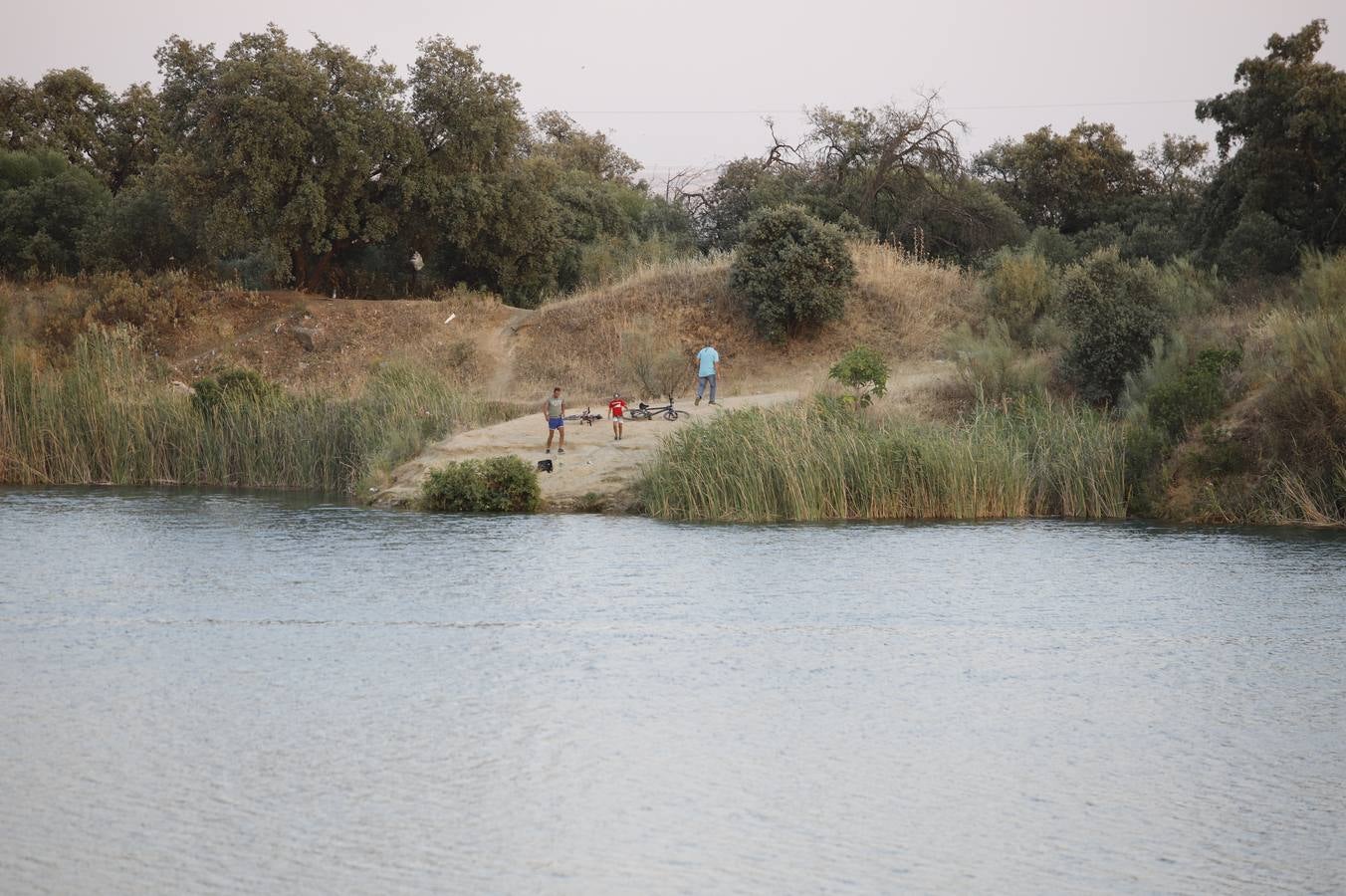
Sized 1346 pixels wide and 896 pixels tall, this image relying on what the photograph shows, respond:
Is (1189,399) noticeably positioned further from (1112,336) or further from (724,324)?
(724,324)

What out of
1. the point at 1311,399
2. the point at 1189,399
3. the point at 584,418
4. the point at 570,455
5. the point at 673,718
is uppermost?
the point at 584,418

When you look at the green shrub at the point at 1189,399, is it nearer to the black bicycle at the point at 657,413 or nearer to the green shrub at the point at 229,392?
the black bicycle at the point at 657,413

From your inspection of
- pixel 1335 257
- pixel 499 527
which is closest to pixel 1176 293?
pixel 1335 257

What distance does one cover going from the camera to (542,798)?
32.2 feet

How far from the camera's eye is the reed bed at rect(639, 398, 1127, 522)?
2355cm

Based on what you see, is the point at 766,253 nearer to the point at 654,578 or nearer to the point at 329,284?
the point at 329,284

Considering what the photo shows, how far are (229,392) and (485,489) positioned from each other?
8.38 metres

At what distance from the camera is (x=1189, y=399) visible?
24.7 m

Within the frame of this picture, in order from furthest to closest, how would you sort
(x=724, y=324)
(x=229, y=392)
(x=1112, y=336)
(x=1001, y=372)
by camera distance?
(x=724, y=324), (x=1001, y=372), (x=229, y=392), (x=1112, y=336)

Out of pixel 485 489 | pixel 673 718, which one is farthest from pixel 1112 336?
pixel 673 718

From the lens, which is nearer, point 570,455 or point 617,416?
point 570,455

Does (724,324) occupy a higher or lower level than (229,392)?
higher

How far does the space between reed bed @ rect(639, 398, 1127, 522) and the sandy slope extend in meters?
1.10

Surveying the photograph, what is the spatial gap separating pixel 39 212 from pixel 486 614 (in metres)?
40.4
